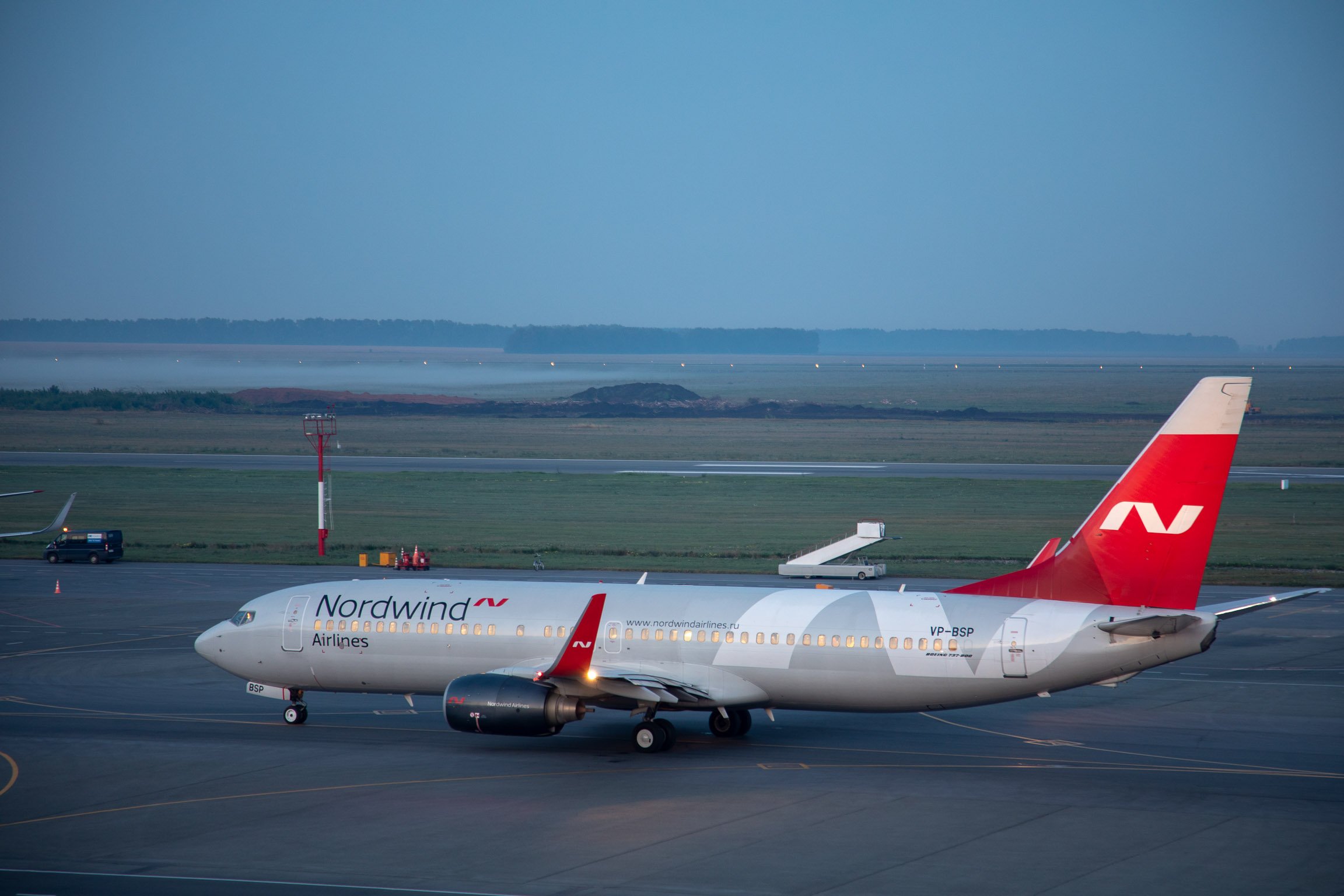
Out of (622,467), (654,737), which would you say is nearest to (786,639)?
(654,737)

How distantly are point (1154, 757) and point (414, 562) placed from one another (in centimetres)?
4022

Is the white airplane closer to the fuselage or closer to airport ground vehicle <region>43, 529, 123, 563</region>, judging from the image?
the fuselage

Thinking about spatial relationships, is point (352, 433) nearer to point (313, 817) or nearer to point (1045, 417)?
point (1045, 417)

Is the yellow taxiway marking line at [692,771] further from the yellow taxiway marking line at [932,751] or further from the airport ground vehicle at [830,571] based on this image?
the airport ground vehicle at [830,571]

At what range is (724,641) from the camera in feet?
105

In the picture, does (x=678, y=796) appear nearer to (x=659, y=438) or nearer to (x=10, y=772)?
(x=10, y=772)

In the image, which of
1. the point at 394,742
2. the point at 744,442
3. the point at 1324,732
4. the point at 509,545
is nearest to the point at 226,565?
the point at 509,545

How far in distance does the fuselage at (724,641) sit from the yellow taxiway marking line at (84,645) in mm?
12775

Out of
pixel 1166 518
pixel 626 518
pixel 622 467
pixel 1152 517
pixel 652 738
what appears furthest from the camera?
pixel 622 467

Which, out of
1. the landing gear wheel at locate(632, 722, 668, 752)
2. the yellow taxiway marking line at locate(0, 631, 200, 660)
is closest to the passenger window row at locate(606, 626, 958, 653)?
the landing gear wheel at locate(632, 722, 668, 752)

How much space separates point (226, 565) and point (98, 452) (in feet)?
219

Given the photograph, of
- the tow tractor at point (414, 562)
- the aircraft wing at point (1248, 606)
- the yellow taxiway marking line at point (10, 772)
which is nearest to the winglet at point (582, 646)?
the yellow taxiway marking line at point (10, 772)

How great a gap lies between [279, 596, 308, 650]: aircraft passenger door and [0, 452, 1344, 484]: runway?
7147 cm

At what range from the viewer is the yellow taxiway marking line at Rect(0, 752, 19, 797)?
2861 cm
